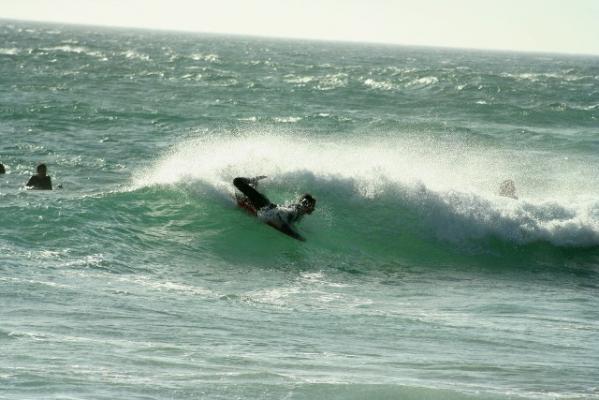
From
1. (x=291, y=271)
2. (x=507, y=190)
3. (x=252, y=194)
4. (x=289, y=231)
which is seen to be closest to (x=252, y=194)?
(x=252, y=194)

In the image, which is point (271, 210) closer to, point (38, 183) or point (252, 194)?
point (252, 194)

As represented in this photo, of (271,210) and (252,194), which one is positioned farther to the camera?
(252,194)

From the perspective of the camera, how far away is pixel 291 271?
1517 centimetres

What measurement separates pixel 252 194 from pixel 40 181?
5739mm

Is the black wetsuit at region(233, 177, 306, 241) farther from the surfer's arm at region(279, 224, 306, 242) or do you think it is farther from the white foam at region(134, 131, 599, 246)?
the white foam at region(134, 131, 599, 246)

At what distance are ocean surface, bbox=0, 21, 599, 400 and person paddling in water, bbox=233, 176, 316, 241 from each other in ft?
0.70

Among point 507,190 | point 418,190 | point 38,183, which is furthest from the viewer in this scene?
point 507,190

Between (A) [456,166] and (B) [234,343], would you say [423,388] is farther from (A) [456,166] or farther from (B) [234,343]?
(A) [456,166]

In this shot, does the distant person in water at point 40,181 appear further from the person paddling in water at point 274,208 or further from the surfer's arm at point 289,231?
the surfer's arm at point 289,231

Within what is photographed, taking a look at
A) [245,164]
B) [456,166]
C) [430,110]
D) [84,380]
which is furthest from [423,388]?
[430,110]

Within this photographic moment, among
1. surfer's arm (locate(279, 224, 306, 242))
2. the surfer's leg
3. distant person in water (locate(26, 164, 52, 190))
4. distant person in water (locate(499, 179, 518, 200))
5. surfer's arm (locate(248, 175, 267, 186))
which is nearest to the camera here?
surfer's arm (locate(279, 224, 306, 242))

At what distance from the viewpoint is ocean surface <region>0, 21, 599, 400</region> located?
30.2 ft

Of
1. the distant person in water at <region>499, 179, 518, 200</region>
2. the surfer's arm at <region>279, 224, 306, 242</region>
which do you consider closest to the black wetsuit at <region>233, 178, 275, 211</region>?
the surfer's arm at <region>279, 224, 306, 242</region>

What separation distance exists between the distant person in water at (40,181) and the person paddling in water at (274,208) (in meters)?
5.39
